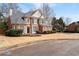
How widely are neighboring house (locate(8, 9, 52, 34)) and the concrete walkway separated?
0.14 meters

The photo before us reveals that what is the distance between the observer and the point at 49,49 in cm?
1016

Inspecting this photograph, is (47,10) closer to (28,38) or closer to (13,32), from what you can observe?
(28,38)

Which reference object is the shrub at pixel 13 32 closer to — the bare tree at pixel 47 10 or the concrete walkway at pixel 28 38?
the concrete walkway at pixel 28 38

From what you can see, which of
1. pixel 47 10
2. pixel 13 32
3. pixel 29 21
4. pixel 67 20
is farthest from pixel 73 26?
pixel 13 32

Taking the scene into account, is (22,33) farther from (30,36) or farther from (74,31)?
(74,31)

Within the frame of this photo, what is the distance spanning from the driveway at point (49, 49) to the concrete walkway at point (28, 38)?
78mm

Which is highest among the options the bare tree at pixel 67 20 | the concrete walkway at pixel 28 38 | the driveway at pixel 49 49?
the bare tree at pixel 67 20

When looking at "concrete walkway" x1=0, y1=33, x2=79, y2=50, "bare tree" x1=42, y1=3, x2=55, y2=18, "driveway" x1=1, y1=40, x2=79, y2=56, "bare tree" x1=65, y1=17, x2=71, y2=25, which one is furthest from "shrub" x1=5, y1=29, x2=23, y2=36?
"bare tree" x1=65, y1=17, x2=71, y2=25

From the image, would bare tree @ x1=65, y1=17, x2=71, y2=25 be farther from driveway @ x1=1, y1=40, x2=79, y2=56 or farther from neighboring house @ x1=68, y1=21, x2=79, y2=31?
driveway @ x1=1, y1=40, x2=79, y2=56

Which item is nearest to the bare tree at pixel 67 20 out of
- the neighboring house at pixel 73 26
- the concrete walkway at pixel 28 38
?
the neighboring house at pixel 73 26

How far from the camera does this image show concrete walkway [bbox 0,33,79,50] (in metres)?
10.1

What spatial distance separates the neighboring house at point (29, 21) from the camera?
1018 cm

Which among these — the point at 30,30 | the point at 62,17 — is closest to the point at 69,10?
the point at 62,17

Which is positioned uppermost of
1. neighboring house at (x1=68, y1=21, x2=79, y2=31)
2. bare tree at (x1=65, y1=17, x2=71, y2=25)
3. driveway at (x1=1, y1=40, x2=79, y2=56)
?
bare tree at (x1=65, y1=17, x2=71, y2=25)
